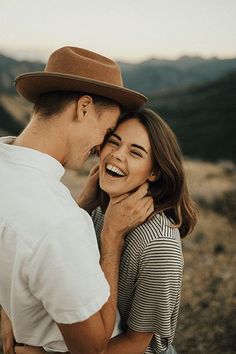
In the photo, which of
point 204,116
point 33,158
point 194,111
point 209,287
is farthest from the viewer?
point 194,111

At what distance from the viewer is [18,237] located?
149cm

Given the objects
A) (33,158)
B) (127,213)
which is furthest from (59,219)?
(127,213)

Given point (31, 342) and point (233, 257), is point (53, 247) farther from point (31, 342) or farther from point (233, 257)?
point (233, 257)

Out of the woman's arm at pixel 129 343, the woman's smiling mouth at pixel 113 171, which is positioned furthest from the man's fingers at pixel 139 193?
the woman's arm at pixel 129 343

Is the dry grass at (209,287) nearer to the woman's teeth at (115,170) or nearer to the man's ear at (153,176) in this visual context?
the man's ear at (153,176)

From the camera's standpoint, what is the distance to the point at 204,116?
52344mm

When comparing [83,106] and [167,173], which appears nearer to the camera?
[83,106]

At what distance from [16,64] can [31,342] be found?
341 ft

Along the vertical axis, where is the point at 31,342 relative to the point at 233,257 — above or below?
above

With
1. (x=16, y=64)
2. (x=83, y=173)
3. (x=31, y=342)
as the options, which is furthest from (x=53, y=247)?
(x=16, y=64)

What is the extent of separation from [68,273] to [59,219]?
0.62 ft

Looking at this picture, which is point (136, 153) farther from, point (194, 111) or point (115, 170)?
point (194, 111)

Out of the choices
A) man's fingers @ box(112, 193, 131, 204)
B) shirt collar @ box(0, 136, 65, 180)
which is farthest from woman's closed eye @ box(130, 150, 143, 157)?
shirt collar @ box(0, 136, 65, 180)

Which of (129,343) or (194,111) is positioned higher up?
(129,343)
